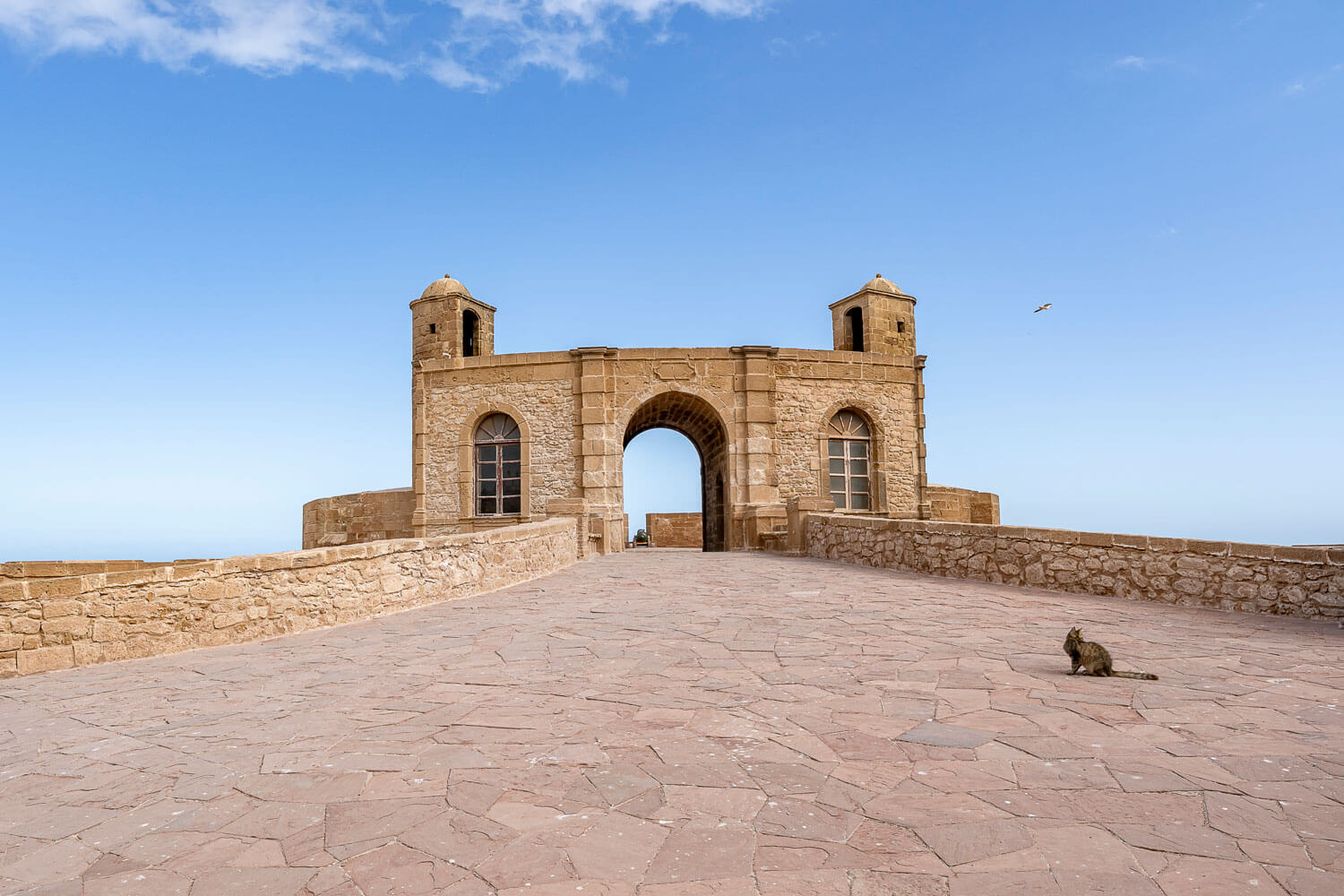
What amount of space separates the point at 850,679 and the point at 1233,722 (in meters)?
1.90

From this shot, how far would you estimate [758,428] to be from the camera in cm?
1700

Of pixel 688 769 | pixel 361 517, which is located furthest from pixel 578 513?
pixel 688 769

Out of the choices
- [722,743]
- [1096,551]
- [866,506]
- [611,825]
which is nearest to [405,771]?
[611,825]

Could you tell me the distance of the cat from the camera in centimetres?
477

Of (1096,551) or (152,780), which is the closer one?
(152,780)

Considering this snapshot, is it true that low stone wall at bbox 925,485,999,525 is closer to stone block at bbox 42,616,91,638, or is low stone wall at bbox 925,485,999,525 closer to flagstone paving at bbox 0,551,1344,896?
flagstone paving at bbox 0,551,1344,896

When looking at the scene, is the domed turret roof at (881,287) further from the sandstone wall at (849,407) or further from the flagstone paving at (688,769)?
the flagstone paving at (688,769)

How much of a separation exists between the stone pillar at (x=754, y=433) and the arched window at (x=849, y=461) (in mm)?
1670

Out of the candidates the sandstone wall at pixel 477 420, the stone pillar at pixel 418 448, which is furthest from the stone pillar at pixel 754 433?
the stone pillar at pixel 418 448

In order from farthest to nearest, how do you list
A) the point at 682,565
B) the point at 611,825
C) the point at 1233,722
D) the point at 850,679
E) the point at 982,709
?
the point at 682,565
the point at 850,679
the point at 982,709
the point at 1233,722
the point at 611,825

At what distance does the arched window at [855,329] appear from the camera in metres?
19.4

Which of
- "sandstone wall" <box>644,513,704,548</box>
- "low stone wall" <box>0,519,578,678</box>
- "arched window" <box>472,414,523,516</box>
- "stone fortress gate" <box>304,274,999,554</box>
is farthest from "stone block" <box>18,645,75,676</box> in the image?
"sandstone wall" <box>644,513,704,548</box>

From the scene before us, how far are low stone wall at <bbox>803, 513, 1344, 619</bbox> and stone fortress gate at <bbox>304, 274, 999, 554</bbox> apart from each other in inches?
202

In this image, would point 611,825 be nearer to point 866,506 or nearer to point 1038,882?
point 1038,882
